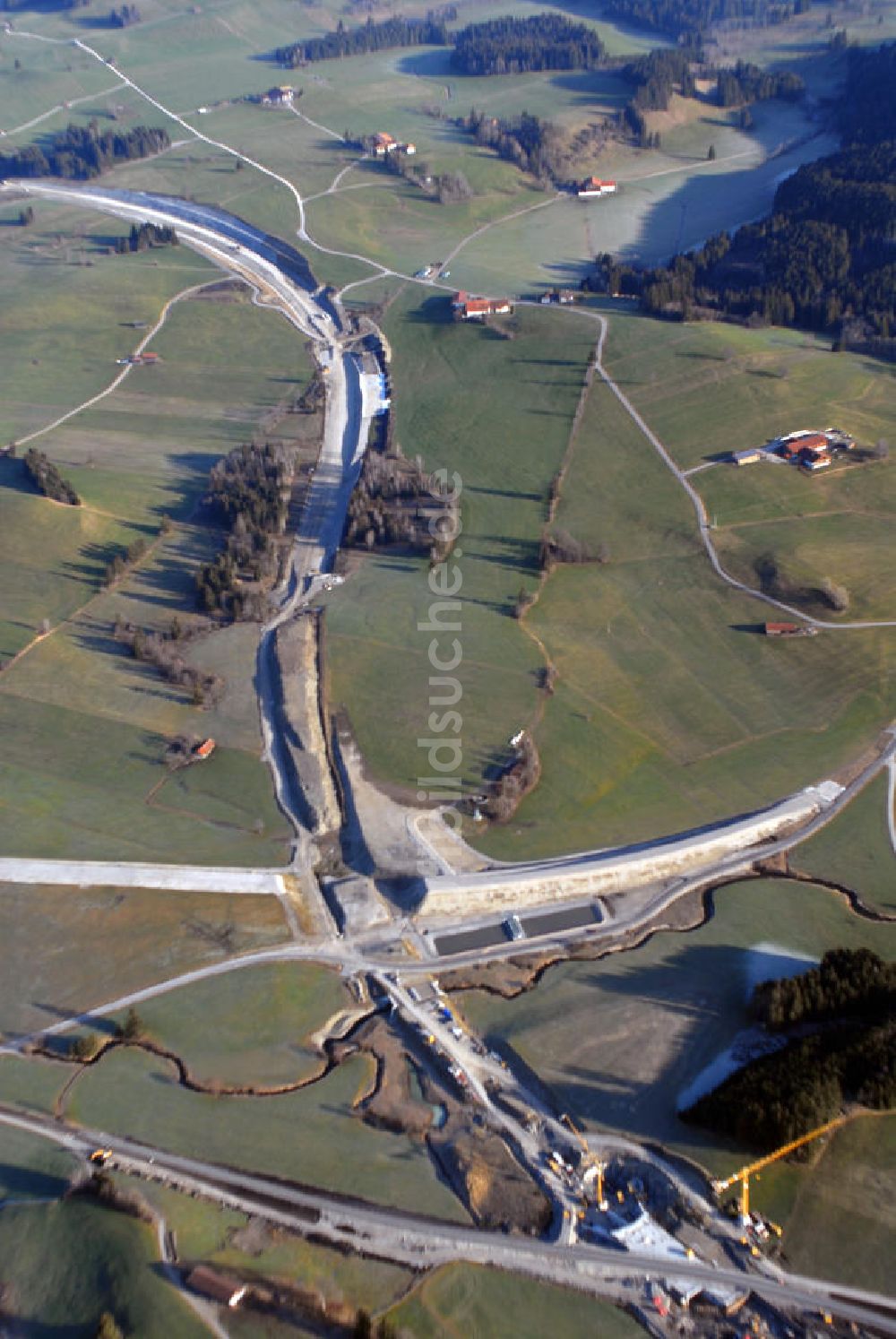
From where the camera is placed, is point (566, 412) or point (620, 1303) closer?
point (620, 1303)

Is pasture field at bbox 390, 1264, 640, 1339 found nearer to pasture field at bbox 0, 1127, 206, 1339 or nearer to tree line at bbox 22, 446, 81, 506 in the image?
pasture field at bbox 0, 1127, 206, 1339

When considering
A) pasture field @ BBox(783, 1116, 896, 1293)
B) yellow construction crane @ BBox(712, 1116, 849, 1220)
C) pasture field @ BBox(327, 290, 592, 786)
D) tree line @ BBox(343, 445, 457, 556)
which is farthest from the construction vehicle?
tree line @ BBox(343, 445, 457, 556)

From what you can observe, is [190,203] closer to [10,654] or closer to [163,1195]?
[10,654]

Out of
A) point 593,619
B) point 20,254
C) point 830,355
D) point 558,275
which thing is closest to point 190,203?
point 20,254

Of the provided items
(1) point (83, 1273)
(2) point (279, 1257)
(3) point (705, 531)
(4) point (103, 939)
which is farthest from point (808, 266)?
(1) point (83, 1273)

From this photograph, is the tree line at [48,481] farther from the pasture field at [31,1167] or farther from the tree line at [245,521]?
the pasture field at [31,1167]

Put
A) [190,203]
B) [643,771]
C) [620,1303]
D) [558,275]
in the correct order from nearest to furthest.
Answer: [620,1303] → [643,771] → [558,275] → [190,203]

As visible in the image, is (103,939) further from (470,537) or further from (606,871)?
(470,537)
